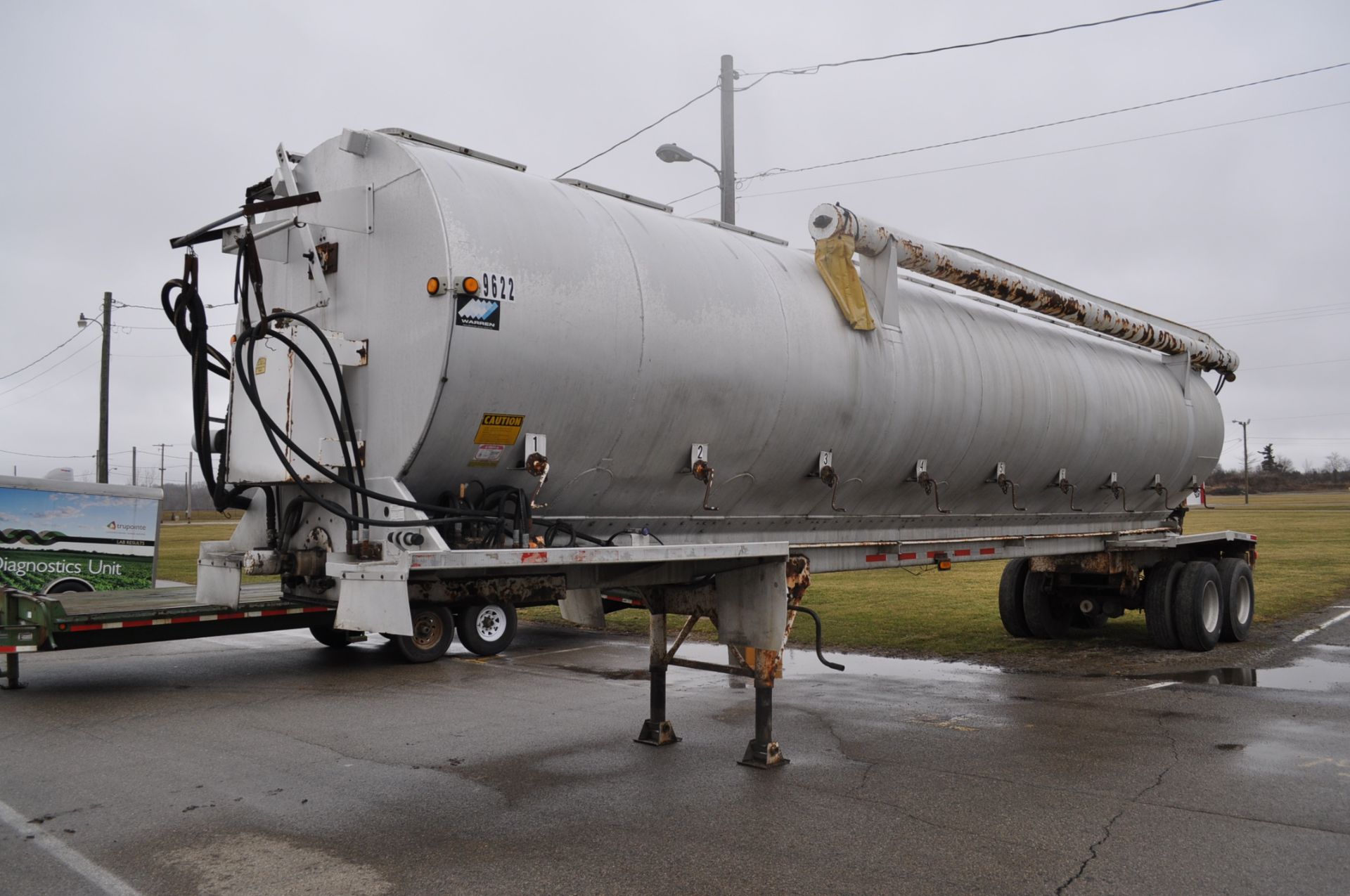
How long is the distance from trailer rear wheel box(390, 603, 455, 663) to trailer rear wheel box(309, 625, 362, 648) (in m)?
1.16

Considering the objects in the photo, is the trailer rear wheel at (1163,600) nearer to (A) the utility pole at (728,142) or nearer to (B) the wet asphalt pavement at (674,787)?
(B) the wet asphalt pavement at (674,787)

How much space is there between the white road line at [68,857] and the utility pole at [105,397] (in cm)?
2464

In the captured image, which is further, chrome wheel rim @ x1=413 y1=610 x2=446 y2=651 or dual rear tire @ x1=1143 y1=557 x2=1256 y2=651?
dual rear tire @ x1=1143 y1=557 x2=1256 y2=651

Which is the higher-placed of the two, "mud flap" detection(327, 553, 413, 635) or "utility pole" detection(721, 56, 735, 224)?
"utility pole" detection(721, 56, 735, 224)

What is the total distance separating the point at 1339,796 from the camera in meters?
6.12

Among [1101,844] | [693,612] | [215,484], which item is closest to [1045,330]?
[693,612]

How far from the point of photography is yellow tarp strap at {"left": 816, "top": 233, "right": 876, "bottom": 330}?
7320mm

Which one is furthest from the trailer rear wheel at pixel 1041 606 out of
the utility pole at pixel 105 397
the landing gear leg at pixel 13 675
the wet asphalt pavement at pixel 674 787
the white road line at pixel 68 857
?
the utility pole at pixel 105 397

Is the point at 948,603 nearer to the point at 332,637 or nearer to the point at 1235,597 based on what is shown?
the point at 1235,597

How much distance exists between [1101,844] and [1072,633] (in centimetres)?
959

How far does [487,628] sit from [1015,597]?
6870 mm

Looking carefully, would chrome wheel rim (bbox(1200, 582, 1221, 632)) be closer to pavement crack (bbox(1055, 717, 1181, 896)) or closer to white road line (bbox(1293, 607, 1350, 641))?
white road line (bbox(1293, 607, 1350, 641))

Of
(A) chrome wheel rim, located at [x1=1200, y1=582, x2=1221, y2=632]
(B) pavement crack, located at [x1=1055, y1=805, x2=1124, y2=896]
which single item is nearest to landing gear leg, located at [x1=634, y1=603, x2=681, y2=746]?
(B) pavement crack, located at [x1=1055, y1=805, x2=1124, y2=896]

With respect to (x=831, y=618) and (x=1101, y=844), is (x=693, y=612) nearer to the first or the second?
(x=1101, y=844)
